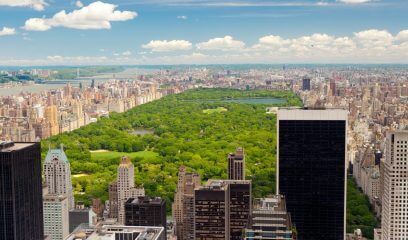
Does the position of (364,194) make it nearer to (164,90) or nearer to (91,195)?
(91,195)

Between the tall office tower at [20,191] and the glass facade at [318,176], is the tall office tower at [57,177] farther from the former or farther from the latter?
the glass facade at [318,176]

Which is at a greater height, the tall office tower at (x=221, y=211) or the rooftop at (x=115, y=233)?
the rooftop at (x=115, y=233)

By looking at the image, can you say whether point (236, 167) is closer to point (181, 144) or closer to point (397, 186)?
point (397, 186)

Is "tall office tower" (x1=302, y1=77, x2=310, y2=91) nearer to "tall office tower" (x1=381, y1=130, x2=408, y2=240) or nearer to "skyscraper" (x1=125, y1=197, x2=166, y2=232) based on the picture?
"tall office tower" (x1=381, y1=130, x2=408, y2=240)

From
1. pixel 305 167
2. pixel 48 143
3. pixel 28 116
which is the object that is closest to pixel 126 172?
pixel 305 167

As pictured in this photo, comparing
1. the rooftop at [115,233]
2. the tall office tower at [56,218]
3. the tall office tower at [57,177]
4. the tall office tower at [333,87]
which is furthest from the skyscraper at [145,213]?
the tall office tower at [333,87]

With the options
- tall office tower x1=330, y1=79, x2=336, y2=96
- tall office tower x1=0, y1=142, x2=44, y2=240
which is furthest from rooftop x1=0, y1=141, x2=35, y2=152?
tall office tower x1=330, y1=79, x2=336, y2=96

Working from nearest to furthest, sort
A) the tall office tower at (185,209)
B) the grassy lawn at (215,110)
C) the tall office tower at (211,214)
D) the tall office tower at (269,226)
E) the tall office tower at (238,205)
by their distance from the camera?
the tall office tower at (269,226) < the tall office tower at (211,214) < the tall office tower at (238,205) < the tall office tower at (185,209) < the grassy lawn at (215,110)
